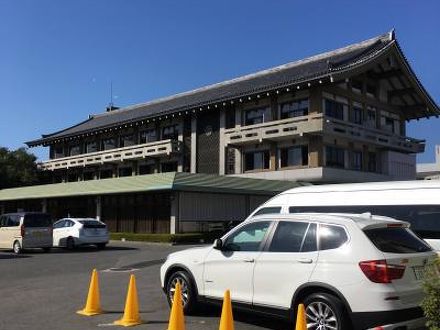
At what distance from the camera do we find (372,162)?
149ft

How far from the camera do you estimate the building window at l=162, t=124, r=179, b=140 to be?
159ft

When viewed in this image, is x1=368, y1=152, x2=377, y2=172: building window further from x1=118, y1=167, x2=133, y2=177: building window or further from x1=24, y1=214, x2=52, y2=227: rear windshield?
x1=24, y1=214, x2=52, y2=227: rear windshield

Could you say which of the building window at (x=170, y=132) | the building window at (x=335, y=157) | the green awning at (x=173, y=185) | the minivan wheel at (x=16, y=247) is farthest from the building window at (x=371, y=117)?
the minivan wheel at (x=16, y=247)

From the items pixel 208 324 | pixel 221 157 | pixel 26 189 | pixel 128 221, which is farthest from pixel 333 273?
pixel 26 189

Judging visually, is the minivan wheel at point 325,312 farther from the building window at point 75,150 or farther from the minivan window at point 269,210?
the building window at point 75,150

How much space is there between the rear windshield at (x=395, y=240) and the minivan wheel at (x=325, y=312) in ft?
2.99

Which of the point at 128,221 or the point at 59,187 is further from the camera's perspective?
the point at 59,187

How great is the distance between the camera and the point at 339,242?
771 cm

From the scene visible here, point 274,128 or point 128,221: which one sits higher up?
point 274,128

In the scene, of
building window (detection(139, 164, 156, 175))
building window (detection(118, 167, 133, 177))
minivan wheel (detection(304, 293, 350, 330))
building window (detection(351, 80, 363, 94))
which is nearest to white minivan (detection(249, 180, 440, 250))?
minivan wheel (detection(304, 293, 350, 330))

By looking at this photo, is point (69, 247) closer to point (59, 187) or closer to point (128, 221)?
point (128, 221)

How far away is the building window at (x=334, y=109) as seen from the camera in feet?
132

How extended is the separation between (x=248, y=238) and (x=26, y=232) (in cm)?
1896

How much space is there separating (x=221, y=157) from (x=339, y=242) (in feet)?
120
